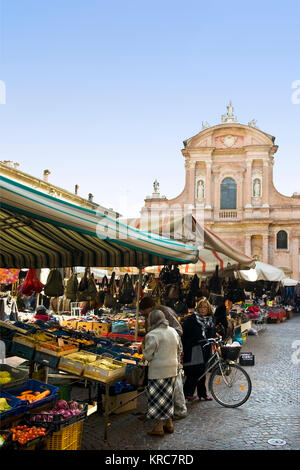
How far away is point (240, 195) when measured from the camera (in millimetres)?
35531

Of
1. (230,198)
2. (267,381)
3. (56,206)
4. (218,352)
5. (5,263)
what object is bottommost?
(267,381)

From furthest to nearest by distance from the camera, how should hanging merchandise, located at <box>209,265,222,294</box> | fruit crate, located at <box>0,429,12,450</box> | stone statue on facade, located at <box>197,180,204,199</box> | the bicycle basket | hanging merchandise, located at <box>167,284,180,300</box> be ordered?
stone statue on facade, located at <box>197,180,204,199</box> → hanging merchandise, located at <box>209,265,222,294</box> → hanging merchandise, located at <box>167,284,180,300</box> → the bicycle basket → fruit crate, located at <box>0,429,12,450</box>

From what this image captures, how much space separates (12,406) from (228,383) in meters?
3.40

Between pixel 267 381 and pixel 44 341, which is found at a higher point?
pixel 44 341

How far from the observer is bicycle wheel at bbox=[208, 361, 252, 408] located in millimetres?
6051

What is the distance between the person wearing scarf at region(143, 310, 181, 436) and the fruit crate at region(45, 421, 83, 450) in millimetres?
908

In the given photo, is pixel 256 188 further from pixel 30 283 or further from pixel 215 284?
pixel 30 283

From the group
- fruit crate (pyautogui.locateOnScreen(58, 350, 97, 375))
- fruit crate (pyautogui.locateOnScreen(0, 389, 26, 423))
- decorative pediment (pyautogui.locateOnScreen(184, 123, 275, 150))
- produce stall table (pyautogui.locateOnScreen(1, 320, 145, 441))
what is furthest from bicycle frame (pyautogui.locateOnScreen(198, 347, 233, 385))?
decorative pediment (pyautogui.locateOnScreen(184, 123, 275, 150))

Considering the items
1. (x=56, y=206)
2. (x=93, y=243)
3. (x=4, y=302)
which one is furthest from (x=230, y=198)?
(x=56, y=206)

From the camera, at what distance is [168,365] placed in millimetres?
4781

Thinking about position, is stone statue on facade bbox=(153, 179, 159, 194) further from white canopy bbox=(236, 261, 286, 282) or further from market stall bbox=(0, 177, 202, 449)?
market stall bbox=(0, 177, 202, 449)

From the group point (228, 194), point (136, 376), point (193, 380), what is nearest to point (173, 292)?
point (193, 380)
